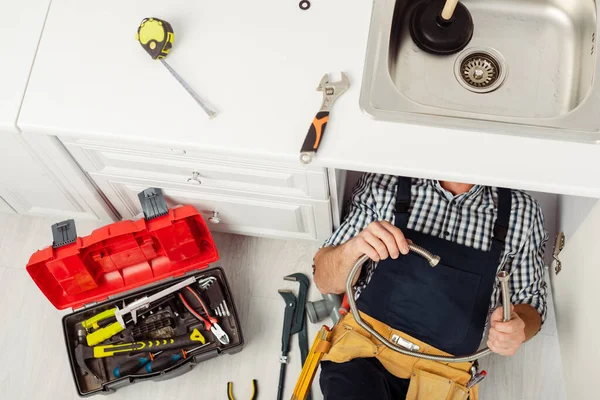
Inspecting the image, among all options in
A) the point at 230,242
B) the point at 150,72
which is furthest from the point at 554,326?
the point at 150,72

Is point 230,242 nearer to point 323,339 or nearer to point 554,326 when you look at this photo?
point 323,339

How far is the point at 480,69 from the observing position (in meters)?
1.28

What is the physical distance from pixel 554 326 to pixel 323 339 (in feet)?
2.43

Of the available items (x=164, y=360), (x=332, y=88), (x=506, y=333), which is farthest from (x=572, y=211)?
(x=164, y=360)

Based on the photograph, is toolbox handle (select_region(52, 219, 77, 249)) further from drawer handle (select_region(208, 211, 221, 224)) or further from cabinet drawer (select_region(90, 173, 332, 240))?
drawer handle (select_region(208, 211, 221, 224))

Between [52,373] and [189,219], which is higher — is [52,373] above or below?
below

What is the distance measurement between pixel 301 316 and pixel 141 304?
18.2 inches

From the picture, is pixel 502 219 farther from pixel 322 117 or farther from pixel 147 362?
pixel 147 362

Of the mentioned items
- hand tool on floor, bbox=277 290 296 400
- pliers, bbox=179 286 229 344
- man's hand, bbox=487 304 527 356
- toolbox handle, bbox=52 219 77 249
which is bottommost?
hand tool on floor, bbox=277 290 296 400

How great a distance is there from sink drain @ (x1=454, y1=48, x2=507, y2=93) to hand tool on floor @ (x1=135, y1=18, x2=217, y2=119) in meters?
0.56

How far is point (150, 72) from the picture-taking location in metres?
1.17

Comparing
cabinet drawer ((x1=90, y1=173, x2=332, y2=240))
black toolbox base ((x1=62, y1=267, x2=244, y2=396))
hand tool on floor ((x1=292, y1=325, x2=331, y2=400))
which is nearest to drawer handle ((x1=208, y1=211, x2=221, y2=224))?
cabinet drawer ((x1=90, y1=173, x2=332, y2=240))

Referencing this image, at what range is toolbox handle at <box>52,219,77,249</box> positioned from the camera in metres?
1.49

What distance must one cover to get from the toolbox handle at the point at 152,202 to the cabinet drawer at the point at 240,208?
19 millimetres
